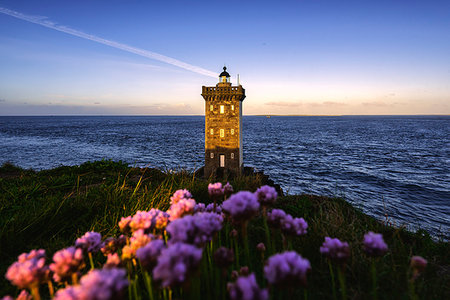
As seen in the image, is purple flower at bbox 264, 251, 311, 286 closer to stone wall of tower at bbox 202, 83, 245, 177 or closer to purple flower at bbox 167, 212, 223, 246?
purple flower at bbox 167, 212, 223, 246

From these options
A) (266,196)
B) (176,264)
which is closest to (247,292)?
(176,264)

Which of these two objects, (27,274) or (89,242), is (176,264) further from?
(89,242)

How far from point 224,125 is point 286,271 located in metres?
25.7

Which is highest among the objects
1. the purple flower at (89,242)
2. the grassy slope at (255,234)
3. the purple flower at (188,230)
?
the purple flower at (188,230)

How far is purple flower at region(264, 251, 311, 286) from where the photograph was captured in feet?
3.88

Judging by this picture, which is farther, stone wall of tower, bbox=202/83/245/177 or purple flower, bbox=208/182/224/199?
stone wall of tower, bbox=202/83/245/177

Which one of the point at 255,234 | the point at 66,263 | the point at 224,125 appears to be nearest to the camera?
the point at 66,263

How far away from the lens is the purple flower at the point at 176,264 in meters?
1.08

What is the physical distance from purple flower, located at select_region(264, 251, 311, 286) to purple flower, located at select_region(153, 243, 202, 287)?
1.35 feet

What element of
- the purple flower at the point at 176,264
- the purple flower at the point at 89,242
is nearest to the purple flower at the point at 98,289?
the purple flower at the point at 176,264

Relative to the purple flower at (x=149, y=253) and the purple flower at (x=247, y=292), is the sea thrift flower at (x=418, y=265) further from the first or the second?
the purple flower at (x=149, y=253)

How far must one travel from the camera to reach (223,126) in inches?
1048

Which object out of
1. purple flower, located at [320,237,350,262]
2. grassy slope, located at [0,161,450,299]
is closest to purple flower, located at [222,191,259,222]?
purple flower, located at [320,237,350,262]

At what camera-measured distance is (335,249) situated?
5.73 ft
